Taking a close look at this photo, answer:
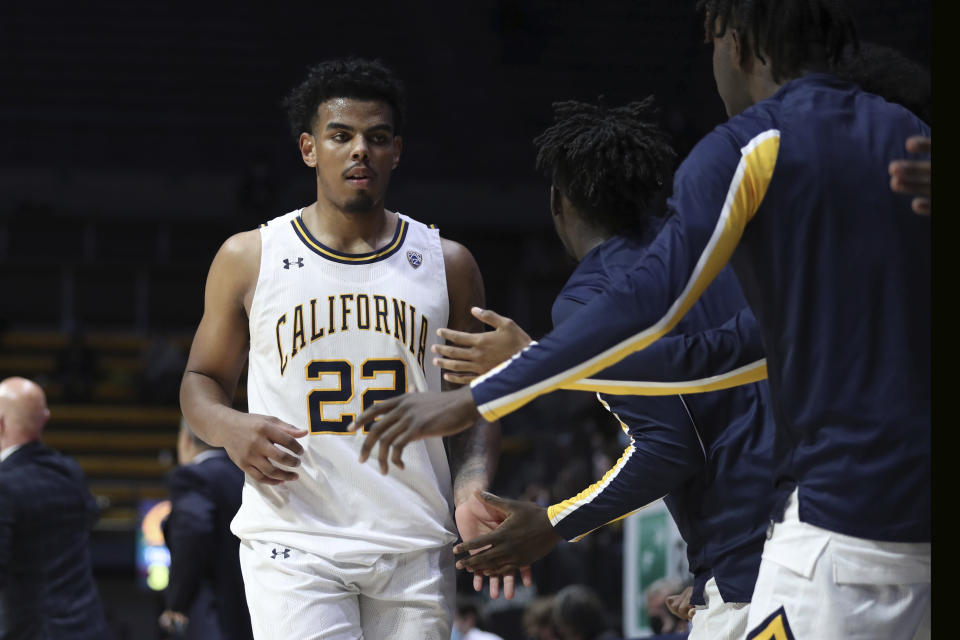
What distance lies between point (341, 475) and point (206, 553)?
2630 mm

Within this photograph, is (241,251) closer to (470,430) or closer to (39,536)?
(470,430)

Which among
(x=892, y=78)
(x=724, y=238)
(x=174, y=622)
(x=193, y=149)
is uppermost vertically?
(x=193, y=149)

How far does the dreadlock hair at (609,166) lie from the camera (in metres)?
3.13

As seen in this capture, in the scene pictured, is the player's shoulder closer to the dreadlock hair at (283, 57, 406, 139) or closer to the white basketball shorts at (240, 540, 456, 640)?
the dreadlock hair at (283, 57, 406, 139)

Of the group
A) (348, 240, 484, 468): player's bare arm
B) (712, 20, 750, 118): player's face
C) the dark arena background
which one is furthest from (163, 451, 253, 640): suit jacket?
the dark arena background

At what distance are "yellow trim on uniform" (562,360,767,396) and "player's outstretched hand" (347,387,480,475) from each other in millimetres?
499

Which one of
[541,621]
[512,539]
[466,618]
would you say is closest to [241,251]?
[512,539]

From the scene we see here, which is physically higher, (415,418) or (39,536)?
(415,418)

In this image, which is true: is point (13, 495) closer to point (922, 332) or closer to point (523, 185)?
point (922, 332)

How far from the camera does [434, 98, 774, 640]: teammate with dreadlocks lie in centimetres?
284

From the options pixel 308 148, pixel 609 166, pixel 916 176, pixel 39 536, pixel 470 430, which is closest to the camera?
pixel 916 176

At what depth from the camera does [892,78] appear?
10.7 ft

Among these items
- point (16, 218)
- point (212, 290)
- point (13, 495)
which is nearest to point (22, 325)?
point (16, 218)

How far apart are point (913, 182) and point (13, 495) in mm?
4857
